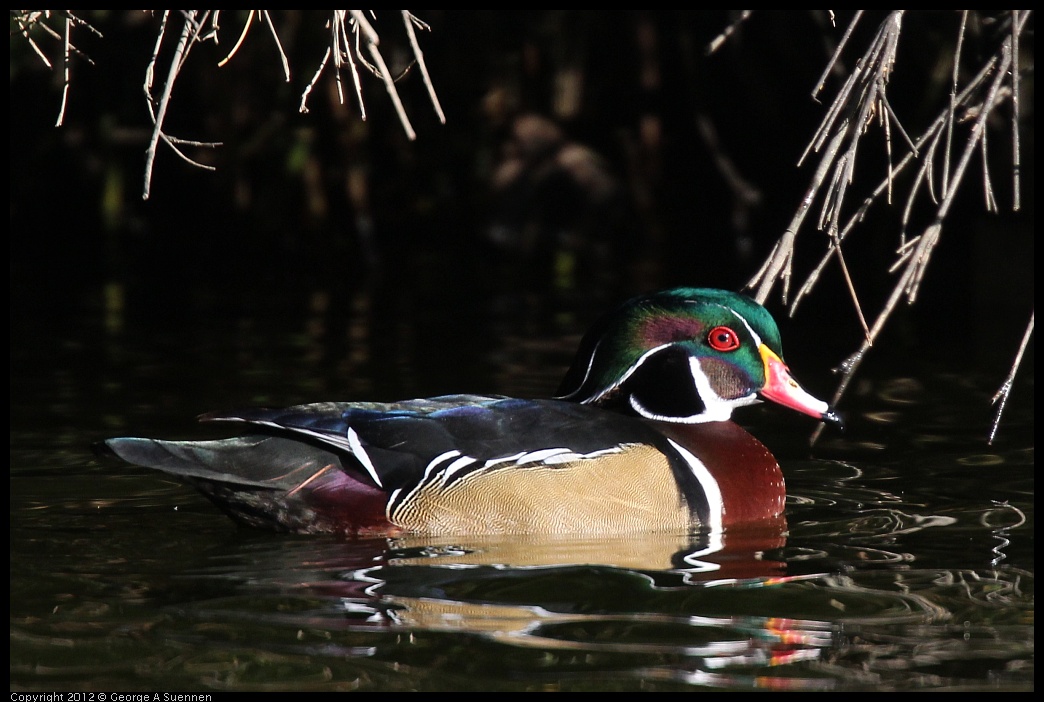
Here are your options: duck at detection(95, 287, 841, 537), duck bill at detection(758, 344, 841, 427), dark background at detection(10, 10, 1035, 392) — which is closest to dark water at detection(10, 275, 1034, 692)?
duck at detection(95, 287, 841, 537)

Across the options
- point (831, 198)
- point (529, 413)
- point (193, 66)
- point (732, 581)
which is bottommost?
point (732, 581)

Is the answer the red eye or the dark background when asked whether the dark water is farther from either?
the dark background

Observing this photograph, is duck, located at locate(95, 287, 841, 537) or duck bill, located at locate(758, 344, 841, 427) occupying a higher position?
duck bill, located at locate(758, 344, 841, 427)

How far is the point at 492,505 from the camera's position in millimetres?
5555

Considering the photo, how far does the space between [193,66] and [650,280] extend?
484 centimetres

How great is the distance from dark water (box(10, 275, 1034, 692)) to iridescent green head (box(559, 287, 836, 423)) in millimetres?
533

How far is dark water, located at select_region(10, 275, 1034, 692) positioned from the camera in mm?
4066

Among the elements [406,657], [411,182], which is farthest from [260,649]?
[411,182]

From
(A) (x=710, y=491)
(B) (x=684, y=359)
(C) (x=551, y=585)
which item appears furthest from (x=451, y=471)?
(B) (x=684, y=359)

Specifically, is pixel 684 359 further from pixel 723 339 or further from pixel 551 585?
pixel 551 585

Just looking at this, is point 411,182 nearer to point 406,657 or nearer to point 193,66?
point 193,66

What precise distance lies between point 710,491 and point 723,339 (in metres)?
0.63

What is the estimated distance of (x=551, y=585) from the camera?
486 cm

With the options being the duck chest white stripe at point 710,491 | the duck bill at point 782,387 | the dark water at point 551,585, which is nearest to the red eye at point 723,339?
the duck bill at point 782,387
